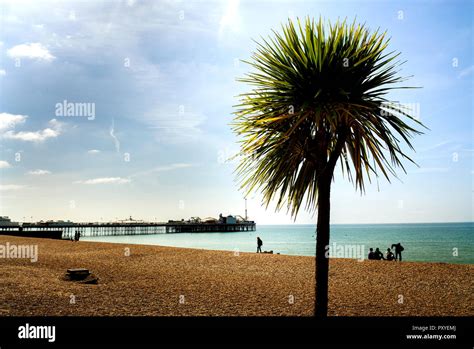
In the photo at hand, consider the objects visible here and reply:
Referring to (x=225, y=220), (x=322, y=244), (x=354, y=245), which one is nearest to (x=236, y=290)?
(x=322, y=244)

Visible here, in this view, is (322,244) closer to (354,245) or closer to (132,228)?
(354,245)

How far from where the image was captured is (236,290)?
41.4 feet

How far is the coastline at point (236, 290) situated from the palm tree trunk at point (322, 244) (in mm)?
2658

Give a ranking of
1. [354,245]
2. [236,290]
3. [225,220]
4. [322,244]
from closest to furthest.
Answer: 1. [322,244]
2. [236,290]
3. [354,245]
4. [225,220]

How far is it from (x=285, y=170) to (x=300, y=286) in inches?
307

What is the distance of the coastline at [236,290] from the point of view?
31.4 feet

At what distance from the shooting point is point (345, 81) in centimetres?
665

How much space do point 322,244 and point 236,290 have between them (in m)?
6.61

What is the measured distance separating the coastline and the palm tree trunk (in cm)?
266

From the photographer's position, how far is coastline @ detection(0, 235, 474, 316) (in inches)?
377
